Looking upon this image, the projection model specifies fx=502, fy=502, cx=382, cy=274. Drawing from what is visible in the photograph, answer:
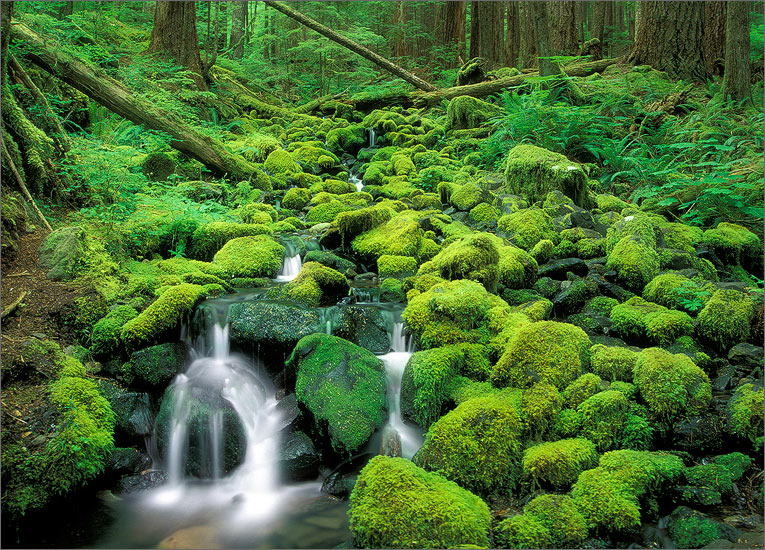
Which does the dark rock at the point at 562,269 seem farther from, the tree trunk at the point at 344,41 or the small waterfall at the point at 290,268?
the tree trunk at the point at 344,41

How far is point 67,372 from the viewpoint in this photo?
4516mm

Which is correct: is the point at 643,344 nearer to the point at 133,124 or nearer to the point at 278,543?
the point at 278,543

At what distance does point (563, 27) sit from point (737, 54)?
20.8 feet

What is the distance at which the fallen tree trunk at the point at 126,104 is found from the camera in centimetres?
775

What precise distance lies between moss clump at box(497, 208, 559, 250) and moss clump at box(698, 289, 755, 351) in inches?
90.8

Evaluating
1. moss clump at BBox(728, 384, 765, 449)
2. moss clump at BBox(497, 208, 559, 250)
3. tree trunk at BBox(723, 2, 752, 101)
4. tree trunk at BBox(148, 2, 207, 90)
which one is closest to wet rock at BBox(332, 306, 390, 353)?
moss clump at BBox(497, 208, 559, 250)

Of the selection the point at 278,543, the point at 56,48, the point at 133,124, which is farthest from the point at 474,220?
the point at 56,48

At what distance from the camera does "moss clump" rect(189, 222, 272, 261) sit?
23.8 feet

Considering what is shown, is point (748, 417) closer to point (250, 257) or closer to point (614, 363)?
point (614, 363)

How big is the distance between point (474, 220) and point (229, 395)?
189 inches

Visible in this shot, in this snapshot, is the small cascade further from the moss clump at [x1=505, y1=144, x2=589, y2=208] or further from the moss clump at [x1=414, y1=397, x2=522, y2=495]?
the moss clump at [x1=505, y1=144, x2=589, y2=208]

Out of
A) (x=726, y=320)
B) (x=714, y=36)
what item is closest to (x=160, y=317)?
(x=726, y=320)

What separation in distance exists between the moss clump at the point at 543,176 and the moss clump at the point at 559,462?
4868mm

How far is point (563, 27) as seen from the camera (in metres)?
14.1
